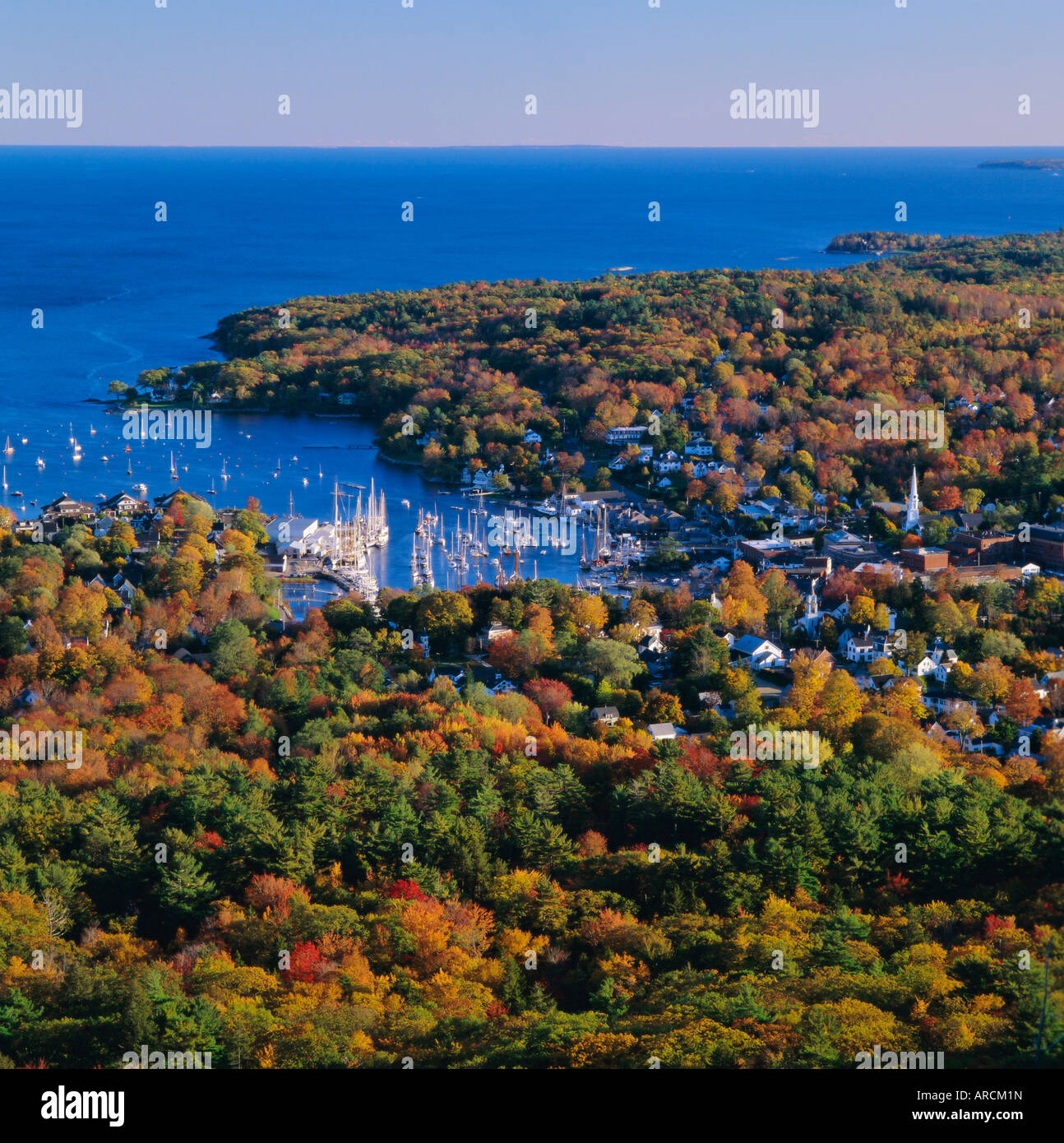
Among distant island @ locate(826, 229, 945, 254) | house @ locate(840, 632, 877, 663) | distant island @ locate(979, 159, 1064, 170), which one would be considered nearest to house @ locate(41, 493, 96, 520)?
house @ locate(840, 632, 877, 663)

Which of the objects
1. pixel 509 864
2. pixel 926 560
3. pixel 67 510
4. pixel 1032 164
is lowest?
pixel 509 864

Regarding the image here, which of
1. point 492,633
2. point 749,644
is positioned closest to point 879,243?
point 749,644

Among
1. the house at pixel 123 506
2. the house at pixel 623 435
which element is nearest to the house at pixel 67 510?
the house at pixel 123 506

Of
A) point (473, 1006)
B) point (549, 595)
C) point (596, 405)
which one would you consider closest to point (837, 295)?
point (596, 405)

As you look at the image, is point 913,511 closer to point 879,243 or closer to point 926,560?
point 926,560

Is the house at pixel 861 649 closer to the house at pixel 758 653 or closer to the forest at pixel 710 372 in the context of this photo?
the house at pixel 758 653

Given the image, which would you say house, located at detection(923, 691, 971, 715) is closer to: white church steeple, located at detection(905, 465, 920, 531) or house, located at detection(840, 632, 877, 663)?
house, located at detection(840, 632, 877, 663)

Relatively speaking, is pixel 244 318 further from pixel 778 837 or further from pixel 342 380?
pixel 778 837
